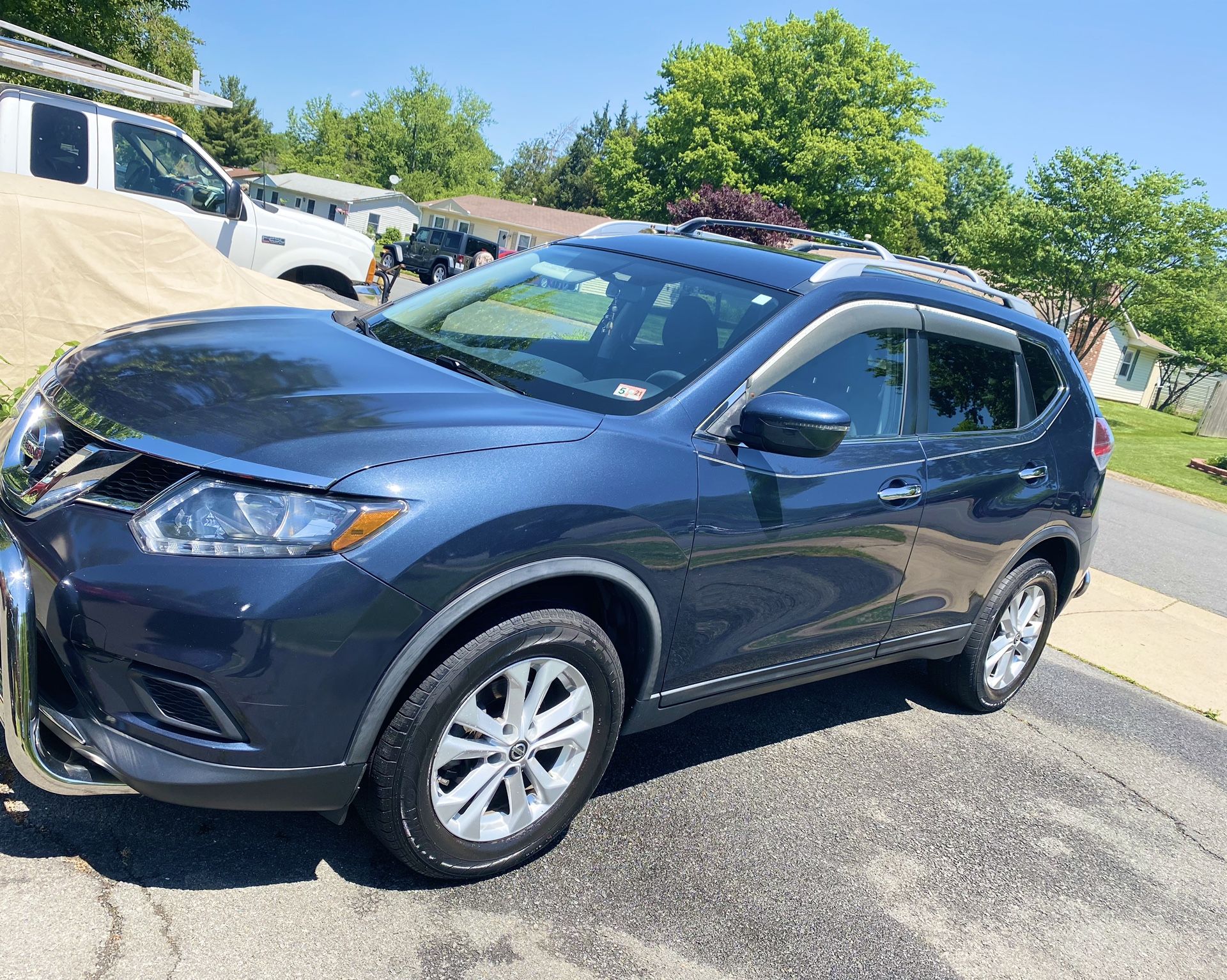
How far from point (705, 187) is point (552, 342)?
27.2 m

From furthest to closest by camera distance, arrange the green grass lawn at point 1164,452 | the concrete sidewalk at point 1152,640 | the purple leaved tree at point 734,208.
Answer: the purple leaved tree at point 734,208 < the green grass lawn at point 1164,452 < the concrete sidewalk at point 1152,640

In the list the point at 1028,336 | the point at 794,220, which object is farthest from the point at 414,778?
the point at 794,220

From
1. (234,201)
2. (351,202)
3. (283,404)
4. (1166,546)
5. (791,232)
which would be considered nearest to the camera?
(283,404)

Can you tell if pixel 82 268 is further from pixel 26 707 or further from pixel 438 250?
pixel 438 250

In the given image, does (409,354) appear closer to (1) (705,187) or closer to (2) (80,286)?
(2) (80,286)

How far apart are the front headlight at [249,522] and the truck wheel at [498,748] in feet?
1.54

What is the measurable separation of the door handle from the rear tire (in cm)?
109

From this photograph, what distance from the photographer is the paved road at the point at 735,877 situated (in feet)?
8.67

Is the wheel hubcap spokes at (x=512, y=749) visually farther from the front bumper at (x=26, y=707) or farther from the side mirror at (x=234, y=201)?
the side mirror at (x=234, y=201)

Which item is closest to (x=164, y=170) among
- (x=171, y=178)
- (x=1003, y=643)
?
(x=171, y=178)

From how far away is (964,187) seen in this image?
8494 centimetres

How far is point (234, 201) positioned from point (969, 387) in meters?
6.78

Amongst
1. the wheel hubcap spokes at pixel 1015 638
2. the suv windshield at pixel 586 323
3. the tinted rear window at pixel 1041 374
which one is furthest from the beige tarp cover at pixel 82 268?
the wheel hubcap spokes at pixel 1015 638

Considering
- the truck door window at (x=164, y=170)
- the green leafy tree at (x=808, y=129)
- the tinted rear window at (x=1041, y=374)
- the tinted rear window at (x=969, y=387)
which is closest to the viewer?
the tinted rear window at (x=969, y=387)
